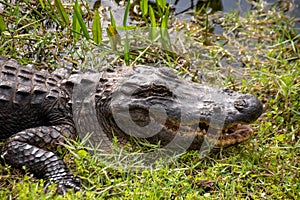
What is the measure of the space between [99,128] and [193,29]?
2.47 metres

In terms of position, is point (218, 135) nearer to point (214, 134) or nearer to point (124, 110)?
point (214, 134)


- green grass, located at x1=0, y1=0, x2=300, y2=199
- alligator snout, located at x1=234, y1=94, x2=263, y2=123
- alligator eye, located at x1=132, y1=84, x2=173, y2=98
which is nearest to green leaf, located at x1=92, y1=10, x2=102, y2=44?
green grass, located at x1=0, y1=0, x2=300, y2=199

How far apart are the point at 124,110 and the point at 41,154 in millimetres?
730

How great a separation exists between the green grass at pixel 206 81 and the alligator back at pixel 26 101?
1.20 ft

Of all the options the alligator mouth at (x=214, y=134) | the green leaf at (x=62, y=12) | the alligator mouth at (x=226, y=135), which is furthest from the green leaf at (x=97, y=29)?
the alligator mouth at (x=226, y=135)

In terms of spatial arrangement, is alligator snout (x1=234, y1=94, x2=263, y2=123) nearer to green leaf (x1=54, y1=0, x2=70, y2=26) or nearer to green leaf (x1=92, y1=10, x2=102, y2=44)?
green leaf (x1=92, y1=10, x2=102, y2=44)

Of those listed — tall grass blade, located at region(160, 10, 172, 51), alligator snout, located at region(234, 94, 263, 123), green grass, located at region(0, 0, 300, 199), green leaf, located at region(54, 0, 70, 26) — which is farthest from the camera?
tall grass blade, located at region(160, 10, 172, 51)

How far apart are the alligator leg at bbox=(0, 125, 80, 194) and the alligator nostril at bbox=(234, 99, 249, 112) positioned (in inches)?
52.8

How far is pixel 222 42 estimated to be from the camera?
20.3 ft

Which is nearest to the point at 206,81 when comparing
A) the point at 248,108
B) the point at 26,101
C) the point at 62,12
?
the point at 248,108

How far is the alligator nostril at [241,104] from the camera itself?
4.06 m

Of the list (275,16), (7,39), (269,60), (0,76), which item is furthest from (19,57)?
(275,16)

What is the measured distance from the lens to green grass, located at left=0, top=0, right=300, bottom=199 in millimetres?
3812

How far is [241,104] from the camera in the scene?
410 cm
